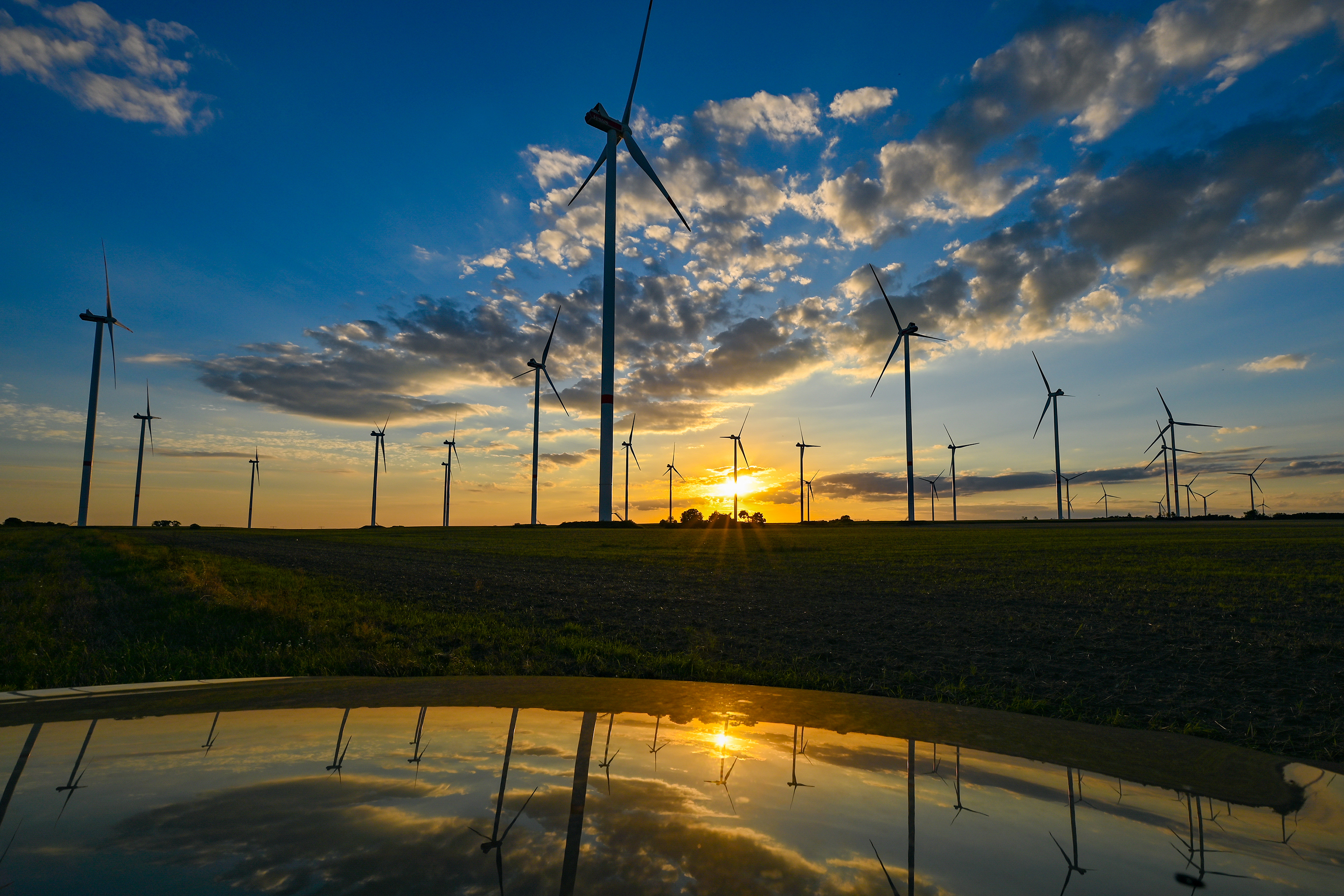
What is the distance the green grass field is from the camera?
949 cm

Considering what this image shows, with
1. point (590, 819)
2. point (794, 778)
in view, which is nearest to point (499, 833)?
point (590, 819)

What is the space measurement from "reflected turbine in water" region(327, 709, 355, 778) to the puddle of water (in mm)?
31

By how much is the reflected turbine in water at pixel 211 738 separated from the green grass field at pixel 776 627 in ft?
14.6

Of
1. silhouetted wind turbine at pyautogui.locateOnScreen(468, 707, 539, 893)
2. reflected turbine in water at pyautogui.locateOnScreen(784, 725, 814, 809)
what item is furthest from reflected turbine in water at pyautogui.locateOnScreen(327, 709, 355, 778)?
reflected turbine in water at pyautogui.locateOnScreen(784, 725, 814, 809)

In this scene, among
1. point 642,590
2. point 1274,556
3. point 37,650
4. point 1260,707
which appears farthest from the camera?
point 1274,556

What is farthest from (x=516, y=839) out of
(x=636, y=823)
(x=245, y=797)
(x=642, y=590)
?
(x=642, y=590)

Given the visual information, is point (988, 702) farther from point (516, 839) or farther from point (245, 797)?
point (245, 797)

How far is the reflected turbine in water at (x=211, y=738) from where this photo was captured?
190 inches

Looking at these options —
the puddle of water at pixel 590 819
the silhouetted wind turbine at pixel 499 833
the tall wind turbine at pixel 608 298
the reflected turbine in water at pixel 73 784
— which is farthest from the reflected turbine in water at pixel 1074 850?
the tall wind turbine at pixel 608 298

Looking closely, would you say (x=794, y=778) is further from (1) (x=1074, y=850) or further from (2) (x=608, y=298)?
(2) (x=608, y=298)

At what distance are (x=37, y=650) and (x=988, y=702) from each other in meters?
14.6

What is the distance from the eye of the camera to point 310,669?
9.95m

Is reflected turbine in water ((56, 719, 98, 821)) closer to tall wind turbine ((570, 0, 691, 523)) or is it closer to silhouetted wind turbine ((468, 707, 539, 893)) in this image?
silhouetted wind turbine ((468, 707, 539, 893))

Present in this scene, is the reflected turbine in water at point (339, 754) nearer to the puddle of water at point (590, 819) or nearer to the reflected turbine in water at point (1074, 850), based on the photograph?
the puddle of water at point (590, 819)
